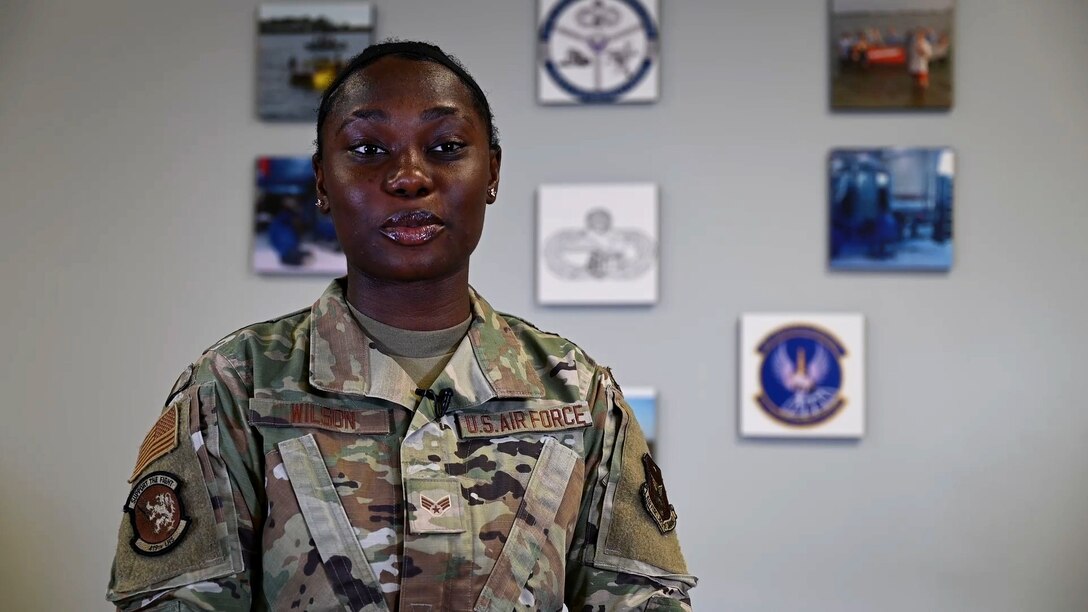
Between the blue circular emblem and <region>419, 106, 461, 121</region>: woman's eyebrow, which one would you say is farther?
the blue circular emblem

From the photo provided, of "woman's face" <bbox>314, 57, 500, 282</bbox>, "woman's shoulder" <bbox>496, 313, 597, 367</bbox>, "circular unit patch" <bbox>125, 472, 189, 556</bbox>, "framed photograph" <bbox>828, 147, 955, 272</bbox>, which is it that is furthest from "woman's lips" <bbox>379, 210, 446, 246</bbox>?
"framed photograph" <bbox>828, 147, 955, 272</bbox>

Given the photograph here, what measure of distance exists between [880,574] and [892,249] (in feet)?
2.46

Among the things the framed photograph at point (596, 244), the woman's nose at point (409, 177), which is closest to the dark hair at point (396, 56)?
the woman's nose at point (409, 177)

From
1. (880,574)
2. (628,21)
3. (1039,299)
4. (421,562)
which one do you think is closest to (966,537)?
(880,574)

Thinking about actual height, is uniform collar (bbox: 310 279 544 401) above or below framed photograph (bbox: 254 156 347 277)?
below

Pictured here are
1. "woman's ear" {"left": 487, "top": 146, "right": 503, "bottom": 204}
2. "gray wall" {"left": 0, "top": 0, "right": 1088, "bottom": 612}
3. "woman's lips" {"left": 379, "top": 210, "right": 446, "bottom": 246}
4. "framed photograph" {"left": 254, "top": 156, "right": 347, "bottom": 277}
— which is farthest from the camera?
"framed photograph" {"left": 254, "top": 156, "right": 347, "bottom": 277}

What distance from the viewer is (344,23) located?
270 centimetres

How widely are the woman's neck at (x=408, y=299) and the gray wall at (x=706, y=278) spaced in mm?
1373

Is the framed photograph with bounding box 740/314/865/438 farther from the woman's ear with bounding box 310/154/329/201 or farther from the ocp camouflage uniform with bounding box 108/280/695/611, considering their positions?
the woman's ear with bounding box 310/154/329/201

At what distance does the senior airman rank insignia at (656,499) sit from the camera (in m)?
1.25

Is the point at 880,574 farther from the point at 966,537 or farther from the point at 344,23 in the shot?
the point at 344,23

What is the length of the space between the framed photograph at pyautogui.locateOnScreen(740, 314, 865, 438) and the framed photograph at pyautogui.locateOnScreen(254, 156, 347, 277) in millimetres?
1021

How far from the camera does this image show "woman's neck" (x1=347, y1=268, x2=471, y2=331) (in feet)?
4.02

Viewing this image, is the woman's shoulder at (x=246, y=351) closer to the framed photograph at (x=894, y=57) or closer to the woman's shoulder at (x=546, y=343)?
the woman's shoulder at (x=546, y=343)
